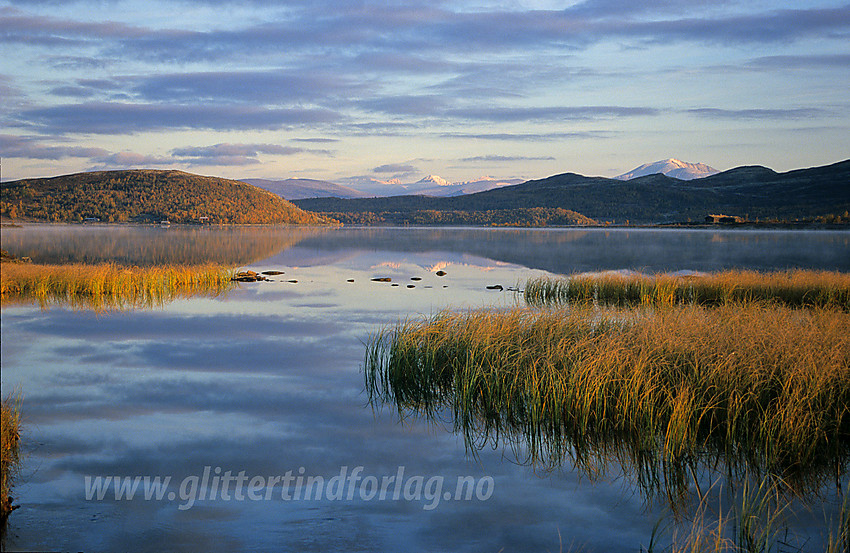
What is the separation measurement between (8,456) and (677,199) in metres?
151

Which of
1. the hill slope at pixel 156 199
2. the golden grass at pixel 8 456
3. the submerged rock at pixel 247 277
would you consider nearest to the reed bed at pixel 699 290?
the submerged rock at pixel 247 277

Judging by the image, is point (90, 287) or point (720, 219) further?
point (720, 219)

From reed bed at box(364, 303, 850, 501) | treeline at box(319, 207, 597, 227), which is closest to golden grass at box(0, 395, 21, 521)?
reed bed at box(364, 303, 850, 501)

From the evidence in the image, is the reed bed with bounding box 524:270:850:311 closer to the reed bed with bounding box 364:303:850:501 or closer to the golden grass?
the reed bed with bounding box 364:303:850:501

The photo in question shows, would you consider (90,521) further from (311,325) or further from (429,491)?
(311,325)

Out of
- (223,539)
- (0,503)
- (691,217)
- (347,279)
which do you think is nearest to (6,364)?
(0,503)

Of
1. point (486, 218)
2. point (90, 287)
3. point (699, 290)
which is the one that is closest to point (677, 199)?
point (486, 218)

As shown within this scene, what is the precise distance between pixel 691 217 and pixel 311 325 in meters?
127

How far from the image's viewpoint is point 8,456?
6.23 meters

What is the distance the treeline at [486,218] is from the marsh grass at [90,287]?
10982 centimetres

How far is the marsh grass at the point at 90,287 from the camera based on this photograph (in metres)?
19.0

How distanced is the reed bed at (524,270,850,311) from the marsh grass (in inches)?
453

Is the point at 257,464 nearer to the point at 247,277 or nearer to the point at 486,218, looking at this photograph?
the point at 247,277

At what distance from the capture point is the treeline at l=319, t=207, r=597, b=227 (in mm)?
135250
